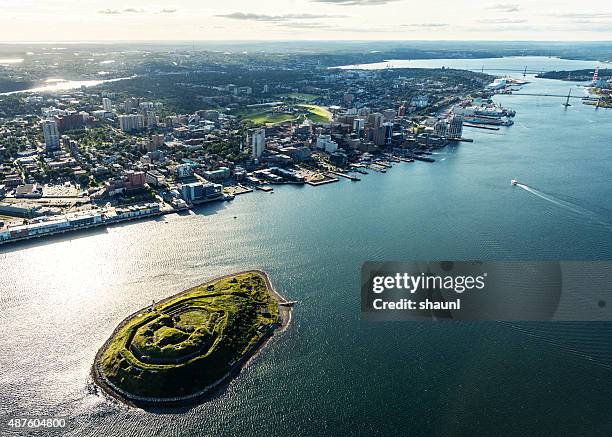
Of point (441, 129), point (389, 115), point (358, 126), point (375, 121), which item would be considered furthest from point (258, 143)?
point (389, 115)

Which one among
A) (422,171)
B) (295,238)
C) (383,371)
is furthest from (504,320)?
(422,171)

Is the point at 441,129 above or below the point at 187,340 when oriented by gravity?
above

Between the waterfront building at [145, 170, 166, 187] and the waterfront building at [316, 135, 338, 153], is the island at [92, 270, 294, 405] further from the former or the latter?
the waterfront building at [316, 135, 338, 153]

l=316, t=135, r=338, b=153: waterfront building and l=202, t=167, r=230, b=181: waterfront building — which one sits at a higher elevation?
l=316, t=135, r=338, b=153: waterfront building

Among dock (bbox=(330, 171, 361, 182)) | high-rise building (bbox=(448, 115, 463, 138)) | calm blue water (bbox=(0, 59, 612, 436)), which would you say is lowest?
calm blue water (bbox=(0, 59, 612, 436))

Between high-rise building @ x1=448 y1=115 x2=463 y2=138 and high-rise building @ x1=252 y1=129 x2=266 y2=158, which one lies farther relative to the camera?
high-rise building @ x1=448 y1=115 x2=463 y2=138

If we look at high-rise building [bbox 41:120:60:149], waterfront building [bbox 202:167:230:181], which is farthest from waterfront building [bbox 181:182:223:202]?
high-rise building [bbox 41:120:60:149]

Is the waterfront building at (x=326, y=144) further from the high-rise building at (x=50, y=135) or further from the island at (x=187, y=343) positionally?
the island at (x=187, y=343)

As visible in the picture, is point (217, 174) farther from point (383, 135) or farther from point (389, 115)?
point (389, 115)
